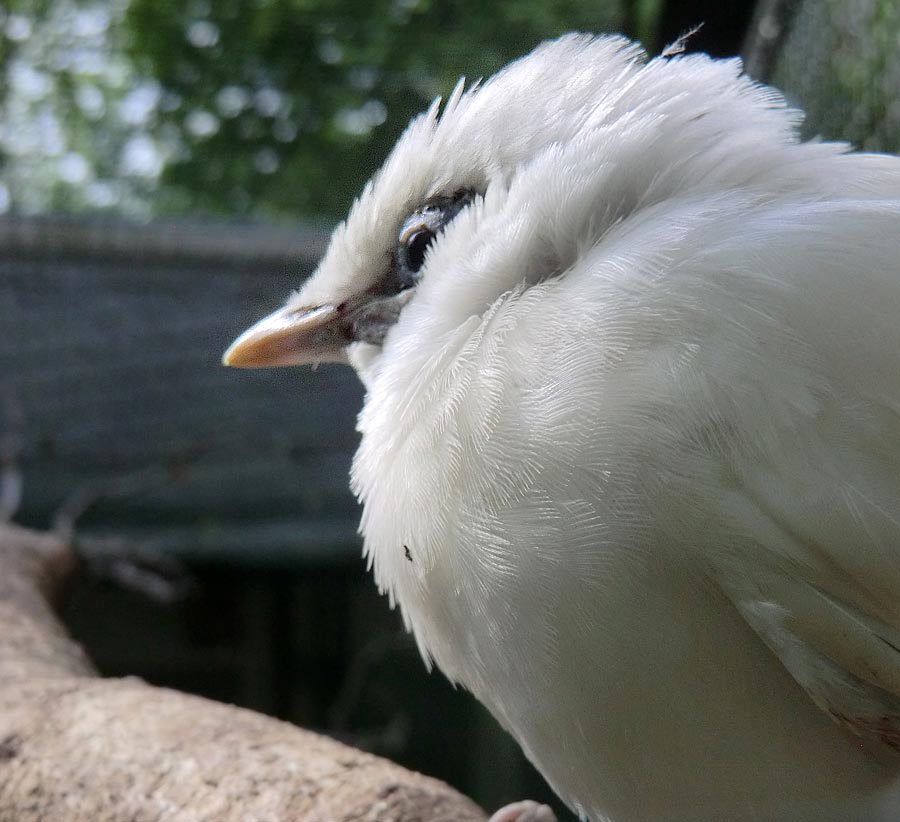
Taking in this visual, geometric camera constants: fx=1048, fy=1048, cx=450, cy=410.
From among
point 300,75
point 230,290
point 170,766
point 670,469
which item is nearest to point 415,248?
point 670,469

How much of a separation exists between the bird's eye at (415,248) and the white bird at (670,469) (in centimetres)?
10

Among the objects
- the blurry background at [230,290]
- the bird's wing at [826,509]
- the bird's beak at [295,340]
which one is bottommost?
the blurry background at [230,290]

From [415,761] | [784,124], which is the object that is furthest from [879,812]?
[415,761]

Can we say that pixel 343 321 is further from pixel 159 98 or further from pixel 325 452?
pixel 159 98

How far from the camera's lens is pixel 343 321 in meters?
1.16

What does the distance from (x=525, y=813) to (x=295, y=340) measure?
1.86ft

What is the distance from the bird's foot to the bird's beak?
1.67ft

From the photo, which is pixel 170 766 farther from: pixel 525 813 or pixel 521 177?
pixel 521 177

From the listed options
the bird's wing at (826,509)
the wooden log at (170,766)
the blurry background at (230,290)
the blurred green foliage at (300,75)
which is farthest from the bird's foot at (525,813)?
the blurred green foliage at (300,75)

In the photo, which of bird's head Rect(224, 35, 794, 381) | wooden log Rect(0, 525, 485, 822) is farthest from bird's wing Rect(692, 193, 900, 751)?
wooden log Rect(0, 525, 485, 822)

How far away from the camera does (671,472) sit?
753 millimetres

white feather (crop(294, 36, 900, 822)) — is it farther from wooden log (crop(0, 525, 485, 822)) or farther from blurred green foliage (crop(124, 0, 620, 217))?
blurred green foliage (crop(124, 0, 620, 217))

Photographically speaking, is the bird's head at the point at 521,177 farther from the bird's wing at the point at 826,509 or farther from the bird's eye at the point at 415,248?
the bird's wing at the point at 826,509

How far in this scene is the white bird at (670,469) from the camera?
0.75 metres
